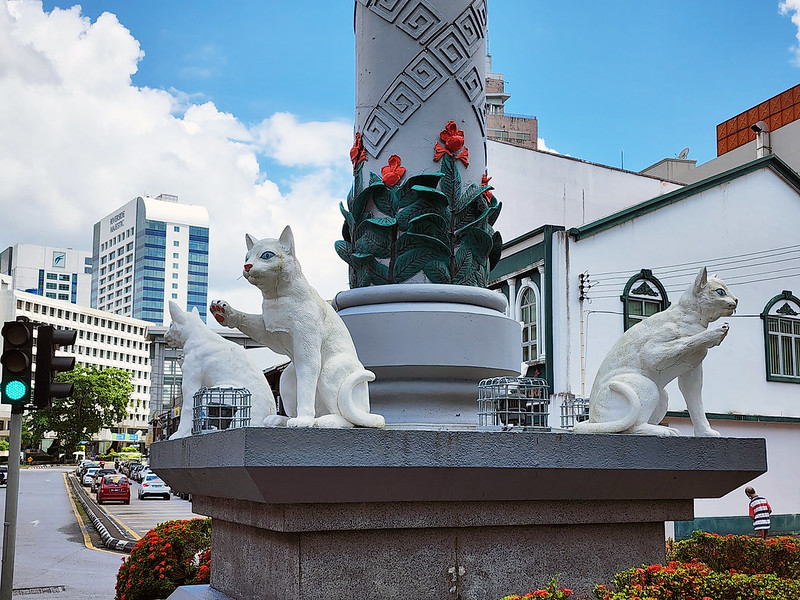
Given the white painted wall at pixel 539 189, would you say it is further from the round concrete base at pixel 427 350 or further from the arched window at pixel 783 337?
the round concrete base at pixel 427 350

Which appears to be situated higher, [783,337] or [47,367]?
[783,337]

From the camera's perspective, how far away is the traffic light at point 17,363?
1024cm

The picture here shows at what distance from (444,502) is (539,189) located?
2181 cm

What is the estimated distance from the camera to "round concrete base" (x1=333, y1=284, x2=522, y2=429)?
5.89m

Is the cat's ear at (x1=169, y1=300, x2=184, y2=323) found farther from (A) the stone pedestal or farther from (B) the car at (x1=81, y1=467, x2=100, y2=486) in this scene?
(B) the car at (x1=81, y1=467, x2=100, y2=486)

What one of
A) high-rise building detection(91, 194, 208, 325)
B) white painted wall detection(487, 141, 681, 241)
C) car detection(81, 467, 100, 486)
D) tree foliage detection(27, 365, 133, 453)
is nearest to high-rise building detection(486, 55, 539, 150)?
white painted wall detection(487, 141, 681, 241)

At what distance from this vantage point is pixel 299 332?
4.94 meters

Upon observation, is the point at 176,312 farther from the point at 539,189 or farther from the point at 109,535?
the point at 109,535

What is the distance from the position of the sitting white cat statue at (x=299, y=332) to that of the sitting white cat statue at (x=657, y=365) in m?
1.42

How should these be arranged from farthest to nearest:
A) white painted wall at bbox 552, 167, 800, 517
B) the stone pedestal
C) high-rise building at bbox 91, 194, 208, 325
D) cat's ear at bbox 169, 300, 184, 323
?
high-rise building at bbox 91, 194, 208, 325 → white painted wall at bbox 552, 167, 800, 517 → cat's ear at bbox 169, 300, 184, 323 → the stone pedestal

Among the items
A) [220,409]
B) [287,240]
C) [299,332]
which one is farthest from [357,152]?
[220,409]

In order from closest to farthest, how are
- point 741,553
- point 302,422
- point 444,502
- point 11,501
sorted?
point 302,422
point 444,502
point 741,553
point 11,501

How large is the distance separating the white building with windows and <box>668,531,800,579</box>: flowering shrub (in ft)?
390

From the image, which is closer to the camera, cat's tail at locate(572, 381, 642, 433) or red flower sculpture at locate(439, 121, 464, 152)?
cat's tail at locate(572, 381, 642, 433)
